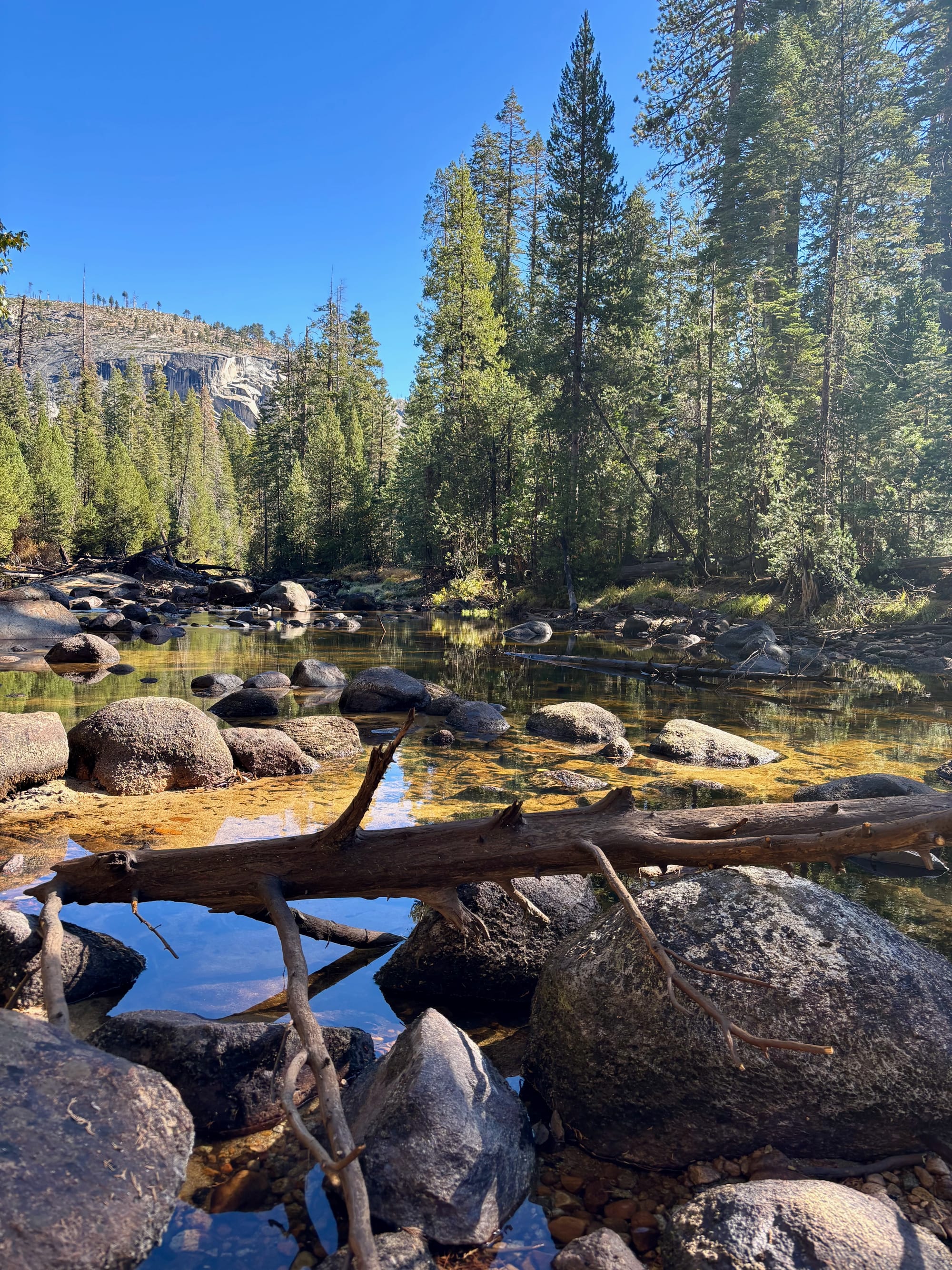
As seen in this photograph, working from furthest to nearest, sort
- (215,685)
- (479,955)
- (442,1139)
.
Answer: (215,685) → (479,955) → (442,1139)

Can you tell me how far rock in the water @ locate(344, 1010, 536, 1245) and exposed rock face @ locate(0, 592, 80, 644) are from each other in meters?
20.3

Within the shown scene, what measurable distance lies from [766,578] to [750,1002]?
76.1ft

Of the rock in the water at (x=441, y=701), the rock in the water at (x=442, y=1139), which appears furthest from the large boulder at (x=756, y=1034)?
the rock in the water at (x=441, y=701)

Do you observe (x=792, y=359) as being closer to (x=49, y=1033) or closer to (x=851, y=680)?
(x=851, y=680)

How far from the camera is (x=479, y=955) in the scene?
4.18 meters

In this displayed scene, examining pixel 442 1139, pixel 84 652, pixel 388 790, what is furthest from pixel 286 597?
pixel 442 1139

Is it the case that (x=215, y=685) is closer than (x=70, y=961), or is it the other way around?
(x=70, y=961)

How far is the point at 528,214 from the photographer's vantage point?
46125mm

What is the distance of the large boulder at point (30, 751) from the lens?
7055 millimetres

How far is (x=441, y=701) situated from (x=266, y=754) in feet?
14.1

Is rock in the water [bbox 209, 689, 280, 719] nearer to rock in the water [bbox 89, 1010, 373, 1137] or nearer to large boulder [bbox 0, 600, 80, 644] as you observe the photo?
rock in the water [bbox 89, 1010, 373, 1137]

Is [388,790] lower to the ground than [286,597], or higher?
lower

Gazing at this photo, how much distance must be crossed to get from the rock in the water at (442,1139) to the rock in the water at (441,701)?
8.69 meters

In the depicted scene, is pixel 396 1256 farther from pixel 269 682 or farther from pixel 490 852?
A: pixel 269 682
